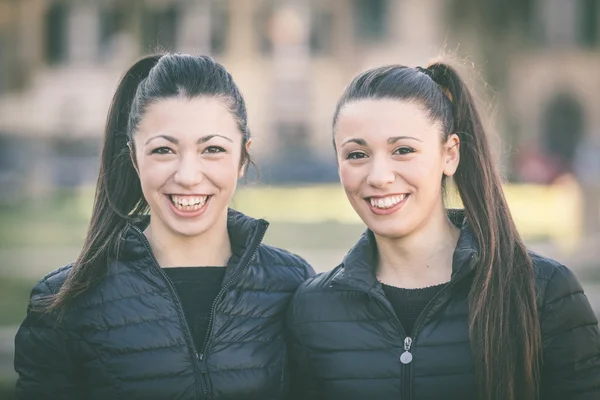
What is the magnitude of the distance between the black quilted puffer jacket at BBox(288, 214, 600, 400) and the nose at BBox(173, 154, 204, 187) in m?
0.62

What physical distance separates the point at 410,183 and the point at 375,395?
2.47 ft

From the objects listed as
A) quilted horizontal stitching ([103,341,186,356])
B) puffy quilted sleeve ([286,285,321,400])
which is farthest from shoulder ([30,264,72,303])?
puffy quilted sleeve ([286,285,321,400])

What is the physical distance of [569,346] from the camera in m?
2.88

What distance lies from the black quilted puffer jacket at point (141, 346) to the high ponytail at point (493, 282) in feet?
2.52

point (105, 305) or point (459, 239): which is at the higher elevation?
point (459, 239)

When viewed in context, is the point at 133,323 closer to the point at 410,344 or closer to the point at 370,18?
the point at 410,344

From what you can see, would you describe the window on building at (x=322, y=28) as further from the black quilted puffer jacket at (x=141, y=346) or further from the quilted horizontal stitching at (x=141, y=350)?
the quilted horizontal stitching at (x=141, y=350)

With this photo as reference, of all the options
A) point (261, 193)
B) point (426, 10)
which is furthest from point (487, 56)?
point (261, 193)

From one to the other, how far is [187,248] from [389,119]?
2.98 feet

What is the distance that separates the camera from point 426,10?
102 ft

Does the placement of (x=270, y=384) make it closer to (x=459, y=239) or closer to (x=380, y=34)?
(x=459, y=239)

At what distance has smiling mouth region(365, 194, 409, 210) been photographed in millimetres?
3061

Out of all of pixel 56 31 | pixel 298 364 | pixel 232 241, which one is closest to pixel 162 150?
pixel 232 241

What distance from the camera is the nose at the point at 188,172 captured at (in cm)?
307
